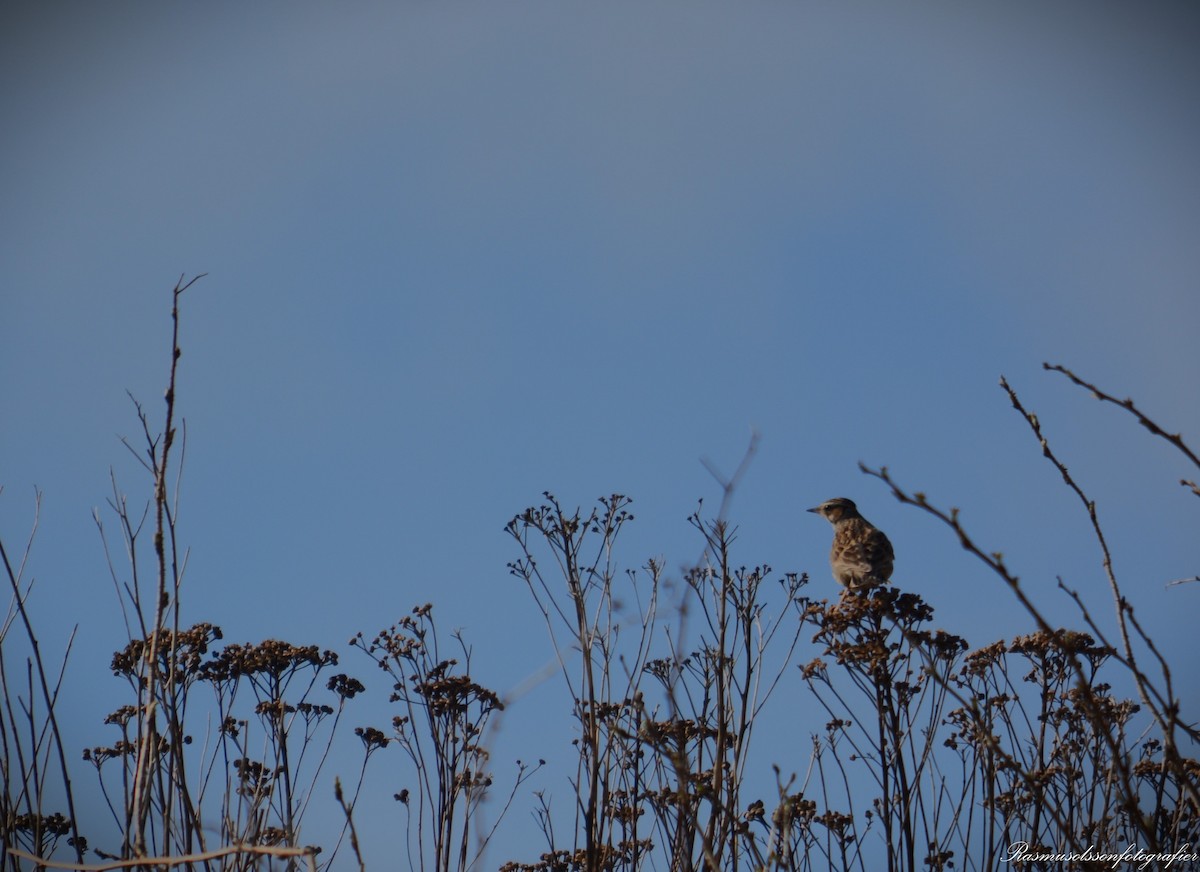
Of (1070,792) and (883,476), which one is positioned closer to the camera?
(883,476)

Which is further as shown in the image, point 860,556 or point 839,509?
point 839,509

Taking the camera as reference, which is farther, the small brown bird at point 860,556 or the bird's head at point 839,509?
the bird's head at point 839,509

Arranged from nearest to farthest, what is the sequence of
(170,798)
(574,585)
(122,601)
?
(170,798) → (122,601) → (574,585)

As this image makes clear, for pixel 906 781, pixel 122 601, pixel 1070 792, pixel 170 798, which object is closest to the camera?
pixel 170 798

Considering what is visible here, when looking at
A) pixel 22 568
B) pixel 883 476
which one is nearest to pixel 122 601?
pixel 22 568

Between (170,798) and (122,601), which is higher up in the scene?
(122,601)

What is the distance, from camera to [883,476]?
196cm

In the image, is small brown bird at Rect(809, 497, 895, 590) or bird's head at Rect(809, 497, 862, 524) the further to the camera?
bird's head at Rect(809, 497, 862, 524)

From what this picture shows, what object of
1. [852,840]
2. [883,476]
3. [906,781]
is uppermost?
[883,476]

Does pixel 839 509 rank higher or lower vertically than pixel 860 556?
higher

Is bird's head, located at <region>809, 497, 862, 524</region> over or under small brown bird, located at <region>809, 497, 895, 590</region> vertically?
over

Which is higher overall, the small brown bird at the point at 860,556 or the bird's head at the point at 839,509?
the bird's head at the point at 839,509

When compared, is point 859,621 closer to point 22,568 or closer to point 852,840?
point 852,840

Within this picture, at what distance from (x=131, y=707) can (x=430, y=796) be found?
6.29 feet
